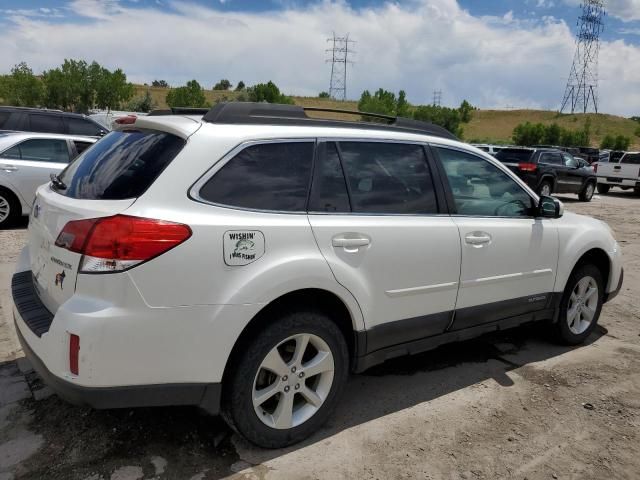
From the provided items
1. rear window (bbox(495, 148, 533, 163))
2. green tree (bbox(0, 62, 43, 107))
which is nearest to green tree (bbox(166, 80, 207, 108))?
green tree (bbox(0, 62, 43, 107))

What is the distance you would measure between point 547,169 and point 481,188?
14.4 m

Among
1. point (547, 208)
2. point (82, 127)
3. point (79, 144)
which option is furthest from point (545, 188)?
point (547, 208)

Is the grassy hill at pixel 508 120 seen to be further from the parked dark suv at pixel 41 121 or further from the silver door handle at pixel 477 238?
the silver door handle at pixel 477 238

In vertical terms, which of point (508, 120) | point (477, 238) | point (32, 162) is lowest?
point (32, 162)

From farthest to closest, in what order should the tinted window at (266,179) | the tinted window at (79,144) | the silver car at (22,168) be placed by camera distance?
the tinted window at (79,144)
the silver car at (22,168)
the tinted window at (266,179)

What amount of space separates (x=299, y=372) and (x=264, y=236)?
2.54 ft

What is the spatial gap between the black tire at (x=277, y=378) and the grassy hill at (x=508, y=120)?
89870 mm

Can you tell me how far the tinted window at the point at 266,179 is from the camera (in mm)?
2623

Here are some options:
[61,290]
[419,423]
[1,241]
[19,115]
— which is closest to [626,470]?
[419,423]

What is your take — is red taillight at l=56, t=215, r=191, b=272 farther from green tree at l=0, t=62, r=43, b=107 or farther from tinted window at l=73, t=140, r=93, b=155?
green tree at l=0, t=62, r=43, b=107

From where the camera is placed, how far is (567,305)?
4.46 meters

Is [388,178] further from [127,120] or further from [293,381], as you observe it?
[127,120]

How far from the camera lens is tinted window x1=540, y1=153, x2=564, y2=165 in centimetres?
1695

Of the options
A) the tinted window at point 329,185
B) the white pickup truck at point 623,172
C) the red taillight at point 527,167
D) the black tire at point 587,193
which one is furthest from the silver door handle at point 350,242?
the white pickup truck at point 623,172
